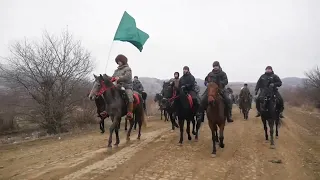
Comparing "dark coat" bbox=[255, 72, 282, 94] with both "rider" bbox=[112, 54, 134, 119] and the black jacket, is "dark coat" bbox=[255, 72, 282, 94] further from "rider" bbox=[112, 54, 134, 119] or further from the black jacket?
"rider" bbox=[112, 54, 134, 119]

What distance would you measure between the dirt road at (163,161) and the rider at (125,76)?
1.48 metres

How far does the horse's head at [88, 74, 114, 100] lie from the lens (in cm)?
1046

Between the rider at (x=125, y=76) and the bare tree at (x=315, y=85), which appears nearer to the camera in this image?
the rider at (x=125, y=76)

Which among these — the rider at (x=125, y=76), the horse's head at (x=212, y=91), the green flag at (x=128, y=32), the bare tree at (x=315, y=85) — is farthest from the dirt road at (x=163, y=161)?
the bare tree at (x=315, y=85)

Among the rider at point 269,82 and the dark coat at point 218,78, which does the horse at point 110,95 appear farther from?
the rider at point 269,82

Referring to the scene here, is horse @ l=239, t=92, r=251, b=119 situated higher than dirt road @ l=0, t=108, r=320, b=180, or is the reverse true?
horse @ l=239, t=92, r=251, b=119

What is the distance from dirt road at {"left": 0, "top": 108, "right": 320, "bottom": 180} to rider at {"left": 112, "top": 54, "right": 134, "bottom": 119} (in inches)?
58.2

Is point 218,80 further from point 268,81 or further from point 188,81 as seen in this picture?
point 268,81

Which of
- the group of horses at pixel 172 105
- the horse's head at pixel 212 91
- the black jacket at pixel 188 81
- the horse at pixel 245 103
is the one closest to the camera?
the horse's head at pixel 212 91

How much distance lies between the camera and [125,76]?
11078mm

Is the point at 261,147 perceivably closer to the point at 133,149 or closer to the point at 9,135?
the point at 133,149

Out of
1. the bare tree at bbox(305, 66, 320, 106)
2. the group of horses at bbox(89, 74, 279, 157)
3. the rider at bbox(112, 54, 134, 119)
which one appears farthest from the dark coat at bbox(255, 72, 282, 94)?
the bare tree at bbox(305, 66, 320, 106)

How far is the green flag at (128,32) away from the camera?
1258 centimetres

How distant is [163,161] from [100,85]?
11.3 feet
